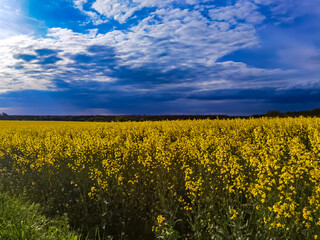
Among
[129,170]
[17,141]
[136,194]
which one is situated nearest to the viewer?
[136,194]

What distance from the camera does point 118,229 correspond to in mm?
6293

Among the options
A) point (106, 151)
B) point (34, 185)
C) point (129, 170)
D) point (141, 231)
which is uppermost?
point (106, 151)

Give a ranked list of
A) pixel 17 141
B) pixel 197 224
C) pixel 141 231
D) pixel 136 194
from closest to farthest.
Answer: pixel 197 224 → pixel 141 231 → pixel 136 194 → pixel 17 141

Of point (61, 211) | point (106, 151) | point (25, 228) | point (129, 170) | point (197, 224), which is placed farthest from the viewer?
point (106, 151)

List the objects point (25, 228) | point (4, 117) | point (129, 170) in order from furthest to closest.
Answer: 1. point (4, 117)
2. point (129, 170)
3. point (25, 228)

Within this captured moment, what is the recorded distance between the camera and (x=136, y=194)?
689cm

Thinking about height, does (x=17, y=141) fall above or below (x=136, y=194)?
above

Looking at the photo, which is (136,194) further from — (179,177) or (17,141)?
(17,141)

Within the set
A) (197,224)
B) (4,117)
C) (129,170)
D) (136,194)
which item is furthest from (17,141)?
(4,117)

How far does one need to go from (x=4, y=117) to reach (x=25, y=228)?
2713 inches

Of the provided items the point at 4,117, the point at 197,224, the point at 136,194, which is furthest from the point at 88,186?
the point at 4,117

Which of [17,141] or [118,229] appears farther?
[17,141]

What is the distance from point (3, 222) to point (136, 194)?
3.14 metres

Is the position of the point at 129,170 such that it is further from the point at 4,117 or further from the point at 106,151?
the point at 4,117
